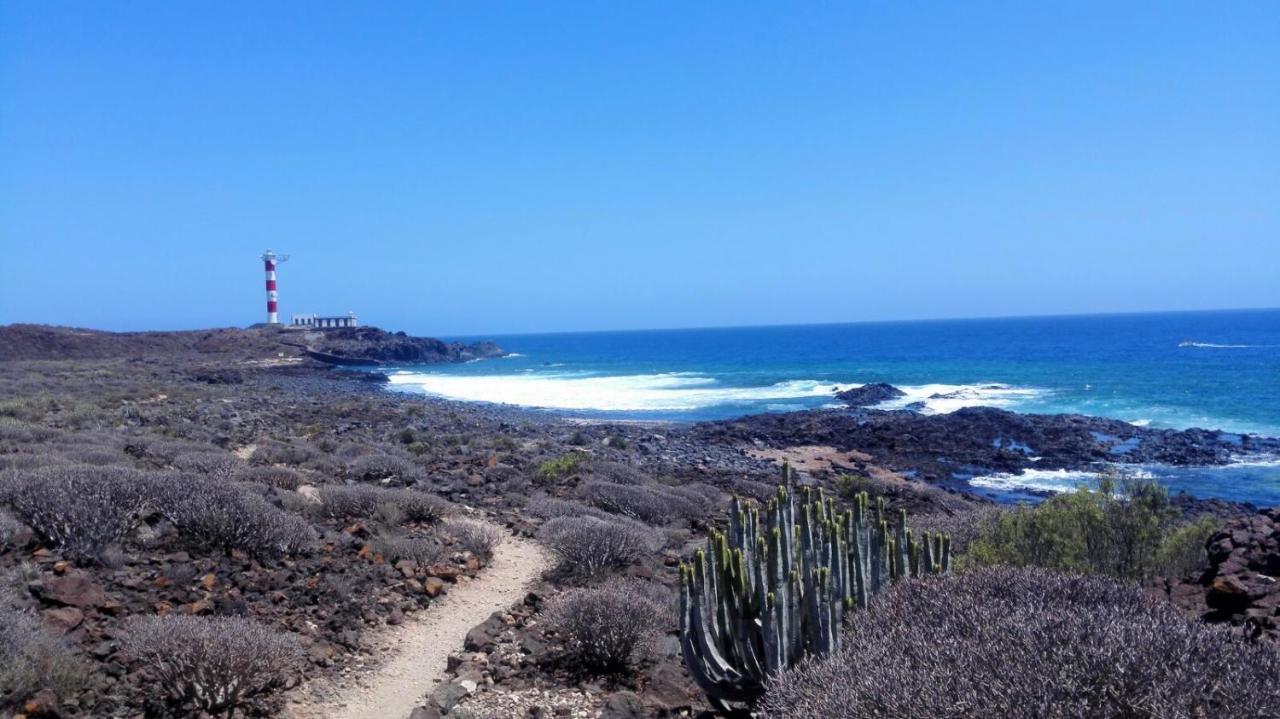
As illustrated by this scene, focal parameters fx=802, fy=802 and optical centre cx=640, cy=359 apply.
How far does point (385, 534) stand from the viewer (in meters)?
9.04

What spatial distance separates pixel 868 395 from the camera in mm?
43156

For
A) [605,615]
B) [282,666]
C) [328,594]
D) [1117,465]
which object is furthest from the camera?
[1117,465]

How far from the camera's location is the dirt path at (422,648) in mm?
5520

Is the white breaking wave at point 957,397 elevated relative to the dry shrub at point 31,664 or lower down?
lower down

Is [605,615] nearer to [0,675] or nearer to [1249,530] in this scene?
[0,675]

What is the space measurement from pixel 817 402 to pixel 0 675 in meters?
40.6

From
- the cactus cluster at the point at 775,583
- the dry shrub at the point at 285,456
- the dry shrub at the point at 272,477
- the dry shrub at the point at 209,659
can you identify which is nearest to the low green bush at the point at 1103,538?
the cactus cluster at the point at 775,583

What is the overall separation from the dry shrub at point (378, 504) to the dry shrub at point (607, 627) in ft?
13.4

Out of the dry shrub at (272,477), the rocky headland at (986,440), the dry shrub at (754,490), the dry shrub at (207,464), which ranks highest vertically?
the dry shrub at (207,464)

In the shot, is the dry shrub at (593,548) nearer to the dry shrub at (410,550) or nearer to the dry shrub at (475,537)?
the dry shrub at (475,537)

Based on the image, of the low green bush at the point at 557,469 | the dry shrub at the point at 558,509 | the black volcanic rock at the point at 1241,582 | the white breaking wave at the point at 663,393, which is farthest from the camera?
the white breaking wave at the point at 663,393

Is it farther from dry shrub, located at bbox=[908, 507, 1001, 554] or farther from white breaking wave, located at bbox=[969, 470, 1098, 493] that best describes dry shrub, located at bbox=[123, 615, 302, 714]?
white breaking wave, located at bbox=[969, 470, 1098, 493]

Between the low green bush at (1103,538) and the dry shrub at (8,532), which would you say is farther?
the low green bush at (1103,538)

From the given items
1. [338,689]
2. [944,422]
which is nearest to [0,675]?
[338,689]
